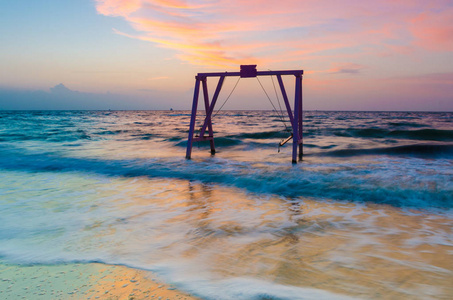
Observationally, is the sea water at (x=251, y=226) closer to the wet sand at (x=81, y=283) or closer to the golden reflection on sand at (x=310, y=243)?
the golden reflection on sand at (x=310, y=243)

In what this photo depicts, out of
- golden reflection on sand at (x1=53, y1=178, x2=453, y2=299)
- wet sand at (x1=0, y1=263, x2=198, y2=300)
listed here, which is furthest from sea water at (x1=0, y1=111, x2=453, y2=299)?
wet sand at (x1=0, y1=263, x2=198, y2=300)

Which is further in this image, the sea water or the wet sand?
the sea water

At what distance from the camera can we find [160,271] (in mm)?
3010

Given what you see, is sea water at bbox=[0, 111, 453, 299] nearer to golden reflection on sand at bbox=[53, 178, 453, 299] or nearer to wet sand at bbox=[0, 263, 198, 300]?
golden reflection on sand at bbox=[53, 178, 453, 299]

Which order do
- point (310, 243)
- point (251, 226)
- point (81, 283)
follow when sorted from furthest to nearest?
1. point (251, 226)
2. point (310, 243)
3. point (81, 283)

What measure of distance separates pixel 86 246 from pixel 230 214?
2.33 m

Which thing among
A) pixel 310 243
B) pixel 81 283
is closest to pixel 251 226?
pixel 310 243

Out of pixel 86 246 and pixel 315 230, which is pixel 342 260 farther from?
pixel 86 246

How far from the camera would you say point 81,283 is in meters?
2.75

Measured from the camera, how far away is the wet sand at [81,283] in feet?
8.40

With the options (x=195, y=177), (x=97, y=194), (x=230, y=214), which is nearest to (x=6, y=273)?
(x=230, y=214)

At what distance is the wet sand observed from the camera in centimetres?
256

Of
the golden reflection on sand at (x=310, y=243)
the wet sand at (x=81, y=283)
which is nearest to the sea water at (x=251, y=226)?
the golden reflection on sand at (x=310, y=243)

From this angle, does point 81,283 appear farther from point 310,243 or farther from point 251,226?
point 310,243
